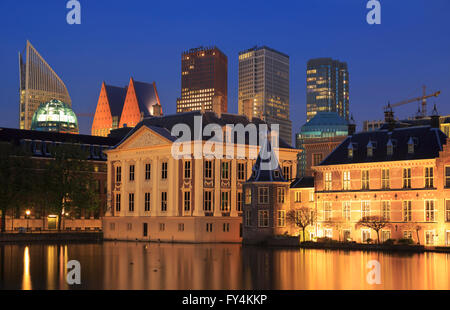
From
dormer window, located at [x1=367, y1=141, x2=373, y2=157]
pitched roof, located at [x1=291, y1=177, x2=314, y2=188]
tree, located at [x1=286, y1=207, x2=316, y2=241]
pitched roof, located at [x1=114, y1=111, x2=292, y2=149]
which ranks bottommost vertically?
tree, located at [x1=286, y1=207, x2=316, y2=241]

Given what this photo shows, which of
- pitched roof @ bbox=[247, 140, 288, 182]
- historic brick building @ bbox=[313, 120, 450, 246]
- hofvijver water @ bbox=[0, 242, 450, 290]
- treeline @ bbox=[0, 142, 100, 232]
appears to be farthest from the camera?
treeline @ bbox=[0, 142, 100, 232]

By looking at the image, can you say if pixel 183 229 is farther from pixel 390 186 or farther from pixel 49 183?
pixel 390 186

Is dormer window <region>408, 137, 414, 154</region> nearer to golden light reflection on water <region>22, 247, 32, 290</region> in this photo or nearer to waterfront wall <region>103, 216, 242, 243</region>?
waterfront wall <region>103, 216, 242, 243</region>

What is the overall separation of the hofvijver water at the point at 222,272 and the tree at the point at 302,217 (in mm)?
24365

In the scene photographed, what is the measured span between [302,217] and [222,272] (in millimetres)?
43590

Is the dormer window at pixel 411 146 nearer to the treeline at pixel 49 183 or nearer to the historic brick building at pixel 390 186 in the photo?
the historic brick building at pixel 390 186

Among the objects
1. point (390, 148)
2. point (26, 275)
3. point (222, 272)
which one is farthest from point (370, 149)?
point (26, 275)

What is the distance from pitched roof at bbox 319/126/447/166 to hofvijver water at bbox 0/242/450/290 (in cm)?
2018

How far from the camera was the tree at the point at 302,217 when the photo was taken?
9069 centimetres

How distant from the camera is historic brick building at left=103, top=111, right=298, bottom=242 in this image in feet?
336

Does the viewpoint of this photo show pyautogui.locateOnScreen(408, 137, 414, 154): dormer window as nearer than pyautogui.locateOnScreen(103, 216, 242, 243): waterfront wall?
Yes

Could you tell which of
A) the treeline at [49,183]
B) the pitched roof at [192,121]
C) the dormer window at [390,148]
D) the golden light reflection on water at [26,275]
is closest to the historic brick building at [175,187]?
the pitched roof at [192,121]

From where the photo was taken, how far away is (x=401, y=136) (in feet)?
284

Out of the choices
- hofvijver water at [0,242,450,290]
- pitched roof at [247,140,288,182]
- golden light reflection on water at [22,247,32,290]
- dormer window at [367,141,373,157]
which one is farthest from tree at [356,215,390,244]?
golden light reflection on water at [22,247,32,290]
